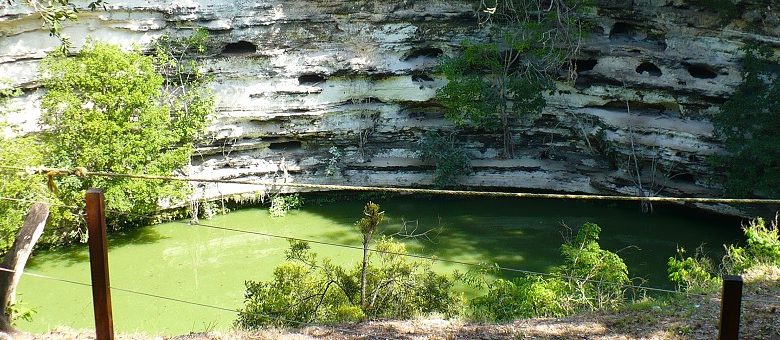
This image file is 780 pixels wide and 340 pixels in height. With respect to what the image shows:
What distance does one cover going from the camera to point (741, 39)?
16.7 meters

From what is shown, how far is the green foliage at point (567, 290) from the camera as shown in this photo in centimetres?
984

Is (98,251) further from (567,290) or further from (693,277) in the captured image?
(693,277)

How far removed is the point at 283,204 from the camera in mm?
19219

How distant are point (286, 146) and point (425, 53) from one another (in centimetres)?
421

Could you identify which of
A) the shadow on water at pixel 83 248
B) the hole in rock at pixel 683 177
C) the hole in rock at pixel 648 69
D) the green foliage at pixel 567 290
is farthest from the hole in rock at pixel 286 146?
the green foliage at pixel 567 290

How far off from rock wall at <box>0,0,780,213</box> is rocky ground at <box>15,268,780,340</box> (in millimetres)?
10194

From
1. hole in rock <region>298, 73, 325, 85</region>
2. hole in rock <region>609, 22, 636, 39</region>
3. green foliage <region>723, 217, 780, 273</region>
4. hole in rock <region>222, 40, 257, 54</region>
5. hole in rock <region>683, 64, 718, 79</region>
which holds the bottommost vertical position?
green foliage <region>723, 217, 780, 273</region>

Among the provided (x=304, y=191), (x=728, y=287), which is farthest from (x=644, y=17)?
(x=728, y=287)

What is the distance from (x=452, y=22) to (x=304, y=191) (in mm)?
5487

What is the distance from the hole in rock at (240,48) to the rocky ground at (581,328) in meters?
12.4

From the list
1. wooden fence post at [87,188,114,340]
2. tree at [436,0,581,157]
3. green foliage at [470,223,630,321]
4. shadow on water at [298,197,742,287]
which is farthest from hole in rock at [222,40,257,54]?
wooden fence post at [87,188,114,340]

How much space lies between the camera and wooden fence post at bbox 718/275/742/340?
4.54m

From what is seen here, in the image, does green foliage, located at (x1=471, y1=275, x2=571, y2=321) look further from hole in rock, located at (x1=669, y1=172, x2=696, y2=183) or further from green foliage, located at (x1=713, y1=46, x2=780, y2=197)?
hole in rock, located at (x1=669, y1=172, x2=696, y2=183)

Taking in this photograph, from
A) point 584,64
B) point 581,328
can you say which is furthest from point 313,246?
point 581,328
